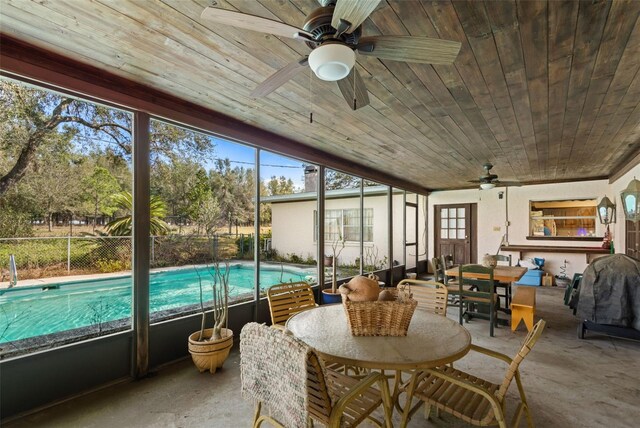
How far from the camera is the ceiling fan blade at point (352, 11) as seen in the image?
1.25 m

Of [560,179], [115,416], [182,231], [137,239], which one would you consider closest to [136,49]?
[137,239]

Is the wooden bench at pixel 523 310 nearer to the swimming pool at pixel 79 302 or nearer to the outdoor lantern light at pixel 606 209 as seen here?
the outdoor lantern light at pixel 606 209

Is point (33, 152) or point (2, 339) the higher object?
point (33, 152)

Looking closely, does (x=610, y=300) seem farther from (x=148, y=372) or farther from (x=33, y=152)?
(x=33, y=152)

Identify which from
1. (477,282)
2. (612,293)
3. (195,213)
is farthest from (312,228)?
(612,293)

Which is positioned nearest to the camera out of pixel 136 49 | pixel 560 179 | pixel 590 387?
pixel 136 49

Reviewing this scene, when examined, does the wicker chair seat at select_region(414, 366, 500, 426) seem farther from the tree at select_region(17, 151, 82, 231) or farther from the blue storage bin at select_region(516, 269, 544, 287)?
the blue storage bin at select_region(516, 269, 544, 287)

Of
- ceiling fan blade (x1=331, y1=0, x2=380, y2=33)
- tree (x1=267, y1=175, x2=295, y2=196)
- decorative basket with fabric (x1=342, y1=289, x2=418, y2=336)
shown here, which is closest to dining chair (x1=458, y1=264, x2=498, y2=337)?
decorative basket with fabric (x1=342, y1=289, x2=418, y2=336)

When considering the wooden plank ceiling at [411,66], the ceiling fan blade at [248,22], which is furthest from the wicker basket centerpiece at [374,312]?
the wooden plank ceiling at [411,66]

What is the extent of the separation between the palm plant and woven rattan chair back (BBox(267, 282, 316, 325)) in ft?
4.69

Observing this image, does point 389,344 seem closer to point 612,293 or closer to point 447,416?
point 447,416

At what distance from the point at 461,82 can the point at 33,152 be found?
3.91 m

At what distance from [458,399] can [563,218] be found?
8095mm

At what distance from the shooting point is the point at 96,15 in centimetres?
179
